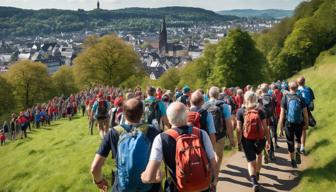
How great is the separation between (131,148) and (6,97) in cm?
6330

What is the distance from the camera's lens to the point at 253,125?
29.7 ft

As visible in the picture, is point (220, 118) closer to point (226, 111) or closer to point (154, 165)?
point (226, 111)

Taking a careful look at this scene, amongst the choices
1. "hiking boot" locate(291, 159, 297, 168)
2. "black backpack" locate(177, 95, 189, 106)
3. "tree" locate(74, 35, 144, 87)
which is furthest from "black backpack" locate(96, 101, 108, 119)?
"tree" locate(74, 35, 144, 87)

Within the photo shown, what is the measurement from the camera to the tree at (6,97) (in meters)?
64.0

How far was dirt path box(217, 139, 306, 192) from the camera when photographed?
9897 millimetres

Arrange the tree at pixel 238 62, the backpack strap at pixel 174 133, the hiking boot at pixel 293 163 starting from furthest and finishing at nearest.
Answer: the tree at pixel 238 62 → the hiking boot at pixel 293 163 → the backpack strap at pixel 174 133

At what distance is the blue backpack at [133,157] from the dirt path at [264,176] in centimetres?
458

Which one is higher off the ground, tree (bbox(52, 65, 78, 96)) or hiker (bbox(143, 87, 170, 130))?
hiker (bbox(143, 87, 170, 130))

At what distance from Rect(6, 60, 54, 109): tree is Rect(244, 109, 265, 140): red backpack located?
64750 millimetres

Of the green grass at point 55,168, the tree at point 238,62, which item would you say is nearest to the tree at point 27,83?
the tree at point 238,62

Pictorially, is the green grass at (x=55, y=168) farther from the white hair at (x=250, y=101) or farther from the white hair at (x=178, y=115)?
the white hair at (x=178, y=115)

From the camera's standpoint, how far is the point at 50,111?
115 ft

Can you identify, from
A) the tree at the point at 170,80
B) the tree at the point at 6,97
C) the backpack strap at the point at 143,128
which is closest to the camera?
the backpack strap at the point at 143,128

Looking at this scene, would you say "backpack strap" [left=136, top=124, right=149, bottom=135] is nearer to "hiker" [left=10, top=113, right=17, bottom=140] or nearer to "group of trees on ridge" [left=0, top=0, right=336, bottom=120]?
"hiker" [left=10, top=113, right=17, bottom=140]
